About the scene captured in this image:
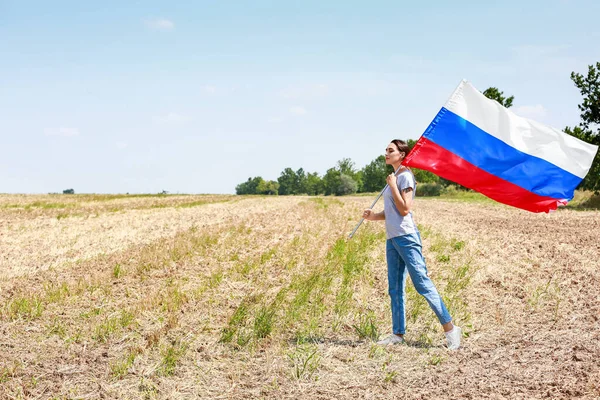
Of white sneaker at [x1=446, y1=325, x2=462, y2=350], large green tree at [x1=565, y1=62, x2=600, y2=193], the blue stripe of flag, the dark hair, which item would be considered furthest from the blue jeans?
large green tree at [x1=565, y1=62, x2=600, y2=193]

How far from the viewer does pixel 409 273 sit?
6.82 m

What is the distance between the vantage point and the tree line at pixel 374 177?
34.6m

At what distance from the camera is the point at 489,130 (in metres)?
7.48

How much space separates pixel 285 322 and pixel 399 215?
231 centimetres

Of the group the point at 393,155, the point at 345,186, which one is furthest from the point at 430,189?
the point at 393,155

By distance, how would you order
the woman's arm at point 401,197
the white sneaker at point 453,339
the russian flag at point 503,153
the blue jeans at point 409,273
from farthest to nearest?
the russian flag at point 503,153, the white sneaker at point 453,339, the blue jeans at point 409,273, the woman's arm at point 401,197

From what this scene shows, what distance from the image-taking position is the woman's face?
22.0ft

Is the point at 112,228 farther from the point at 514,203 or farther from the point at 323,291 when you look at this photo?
the point at 514,203

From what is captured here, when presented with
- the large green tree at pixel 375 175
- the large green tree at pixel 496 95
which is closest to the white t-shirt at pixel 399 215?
the large green tree at pixel 496 95

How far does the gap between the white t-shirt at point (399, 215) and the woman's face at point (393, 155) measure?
160 millimetres

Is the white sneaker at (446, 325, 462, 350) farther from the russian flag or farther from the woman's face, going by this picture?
the woman's face

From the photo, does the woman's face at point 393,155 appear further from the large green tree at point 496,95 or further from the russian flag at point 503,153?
the large green tree at point 496,95

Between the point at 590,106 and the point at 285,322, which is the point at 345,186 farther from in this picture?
the point at 285,322

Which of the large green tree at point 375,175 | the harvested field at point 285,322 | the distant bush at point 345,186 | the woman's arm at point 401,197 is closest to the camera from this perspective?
the harvested field at point 285,322
